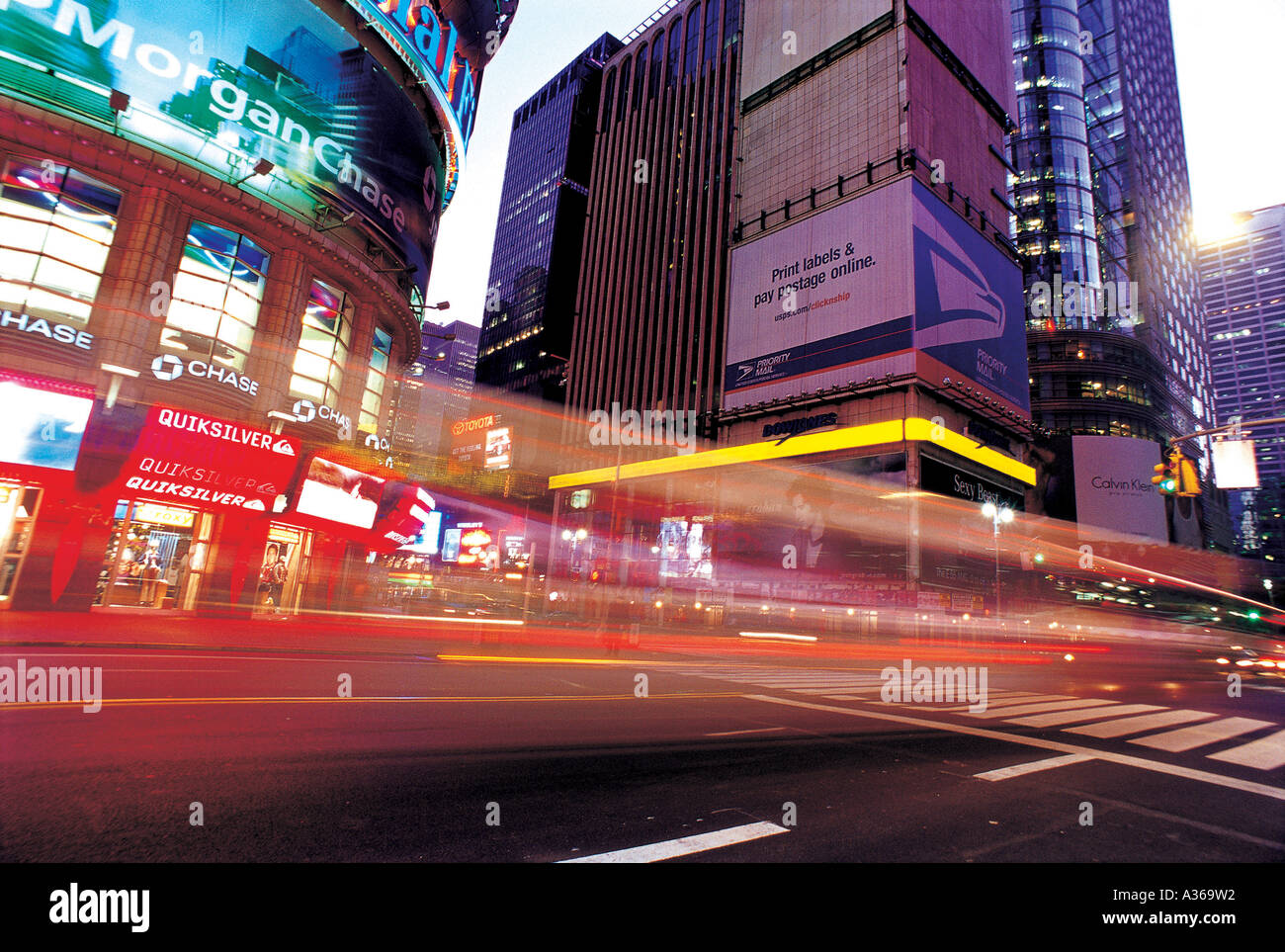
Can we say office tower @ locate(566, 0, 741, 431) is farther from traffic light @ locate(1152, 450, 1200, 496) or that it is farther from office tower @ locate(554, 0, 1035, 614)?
traffic light @ locate(1152, 450, 1200, 496)

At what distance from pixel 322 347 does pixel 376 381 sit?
402cm

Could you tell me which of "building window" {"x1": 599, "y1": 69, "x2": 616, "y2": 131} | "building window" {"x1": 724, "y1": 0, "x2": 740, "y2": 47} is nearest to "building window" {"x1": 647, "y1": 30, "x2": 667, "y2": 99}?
"building window" {"x1": 599, "y1": 69, "x2": 616, "y2": 131}

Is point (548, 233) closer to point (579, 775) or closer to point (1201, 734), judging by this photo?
point (1201, 734)

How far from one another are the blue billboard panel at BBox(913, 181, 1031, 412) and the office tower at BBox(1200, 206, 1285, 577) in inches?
4880

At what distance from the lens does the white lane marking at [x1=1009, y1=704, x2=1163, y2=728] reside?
9.74 m

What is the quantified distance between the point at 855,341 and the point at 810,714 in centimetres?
3033

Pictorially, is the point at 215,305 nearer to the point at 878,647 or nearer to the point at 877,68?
the point at 878,647

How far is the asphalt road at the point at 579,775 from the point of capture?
3859 millimetres

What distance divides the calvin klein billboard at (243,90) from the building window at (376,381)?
12.9 feet

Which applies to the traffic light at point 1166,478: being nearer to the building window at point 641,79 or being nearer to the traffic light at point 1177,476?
the traffic light at point 1177,476

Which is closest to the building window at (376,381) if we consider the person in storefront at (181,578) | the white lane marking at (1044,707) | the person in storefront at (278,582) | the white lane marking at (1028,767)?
the person in storefront at (278,582)

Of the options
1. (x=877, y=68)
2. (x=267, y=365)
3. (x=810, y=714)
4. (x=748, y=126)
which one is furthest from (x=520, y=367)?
(x=810, y=714)

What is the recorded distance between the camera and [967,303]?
→ 37.0 metres

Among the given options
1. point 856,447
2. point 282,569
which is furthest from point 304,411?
point 856,447
